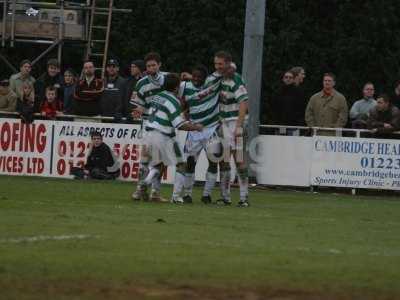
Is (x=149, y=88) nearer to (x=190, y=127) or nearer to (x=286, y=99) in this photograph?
(x=190, y=127)

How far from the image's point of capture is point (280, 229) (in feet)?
51.2

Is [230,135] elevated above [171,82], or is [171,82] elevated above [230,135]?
[171,82]

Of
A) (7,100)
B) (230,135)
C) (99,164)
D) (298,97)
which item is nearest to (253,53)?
(298,97)

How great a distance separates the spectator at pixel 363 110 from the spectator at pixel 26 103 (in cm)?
639

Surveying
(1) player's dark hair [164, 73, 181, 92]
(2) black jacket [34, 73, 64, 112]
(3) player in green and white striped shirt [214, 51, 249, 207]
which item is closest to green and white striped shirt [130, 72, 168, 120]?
(1) player's dark hair [164, 73, 181, 92]

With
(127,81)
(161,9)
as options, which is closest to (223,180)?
(127,81)

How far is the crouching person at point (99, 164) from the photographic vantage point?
27139 millimetres

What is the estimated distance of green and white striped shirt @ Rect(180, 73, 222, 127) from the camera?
2036 centimetres

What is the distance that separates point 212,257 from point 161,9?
25842 mm

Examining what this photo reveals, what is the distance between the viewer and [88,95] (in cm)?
2788

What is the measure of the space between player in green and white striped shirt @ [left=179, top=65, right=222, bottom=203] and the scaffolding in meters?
13.2

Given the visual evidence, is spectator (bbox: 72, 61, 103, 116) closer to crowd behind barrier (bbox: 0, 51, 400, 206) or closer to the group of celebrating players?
crowd behind barrier (bbox: 0, 51, 400, 206)

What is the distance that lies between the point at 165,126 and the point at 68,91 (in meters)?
8.73

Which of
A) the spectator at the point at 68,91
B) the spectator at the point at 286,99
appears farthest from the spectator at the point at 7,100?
the spectator at the point at 286,99
